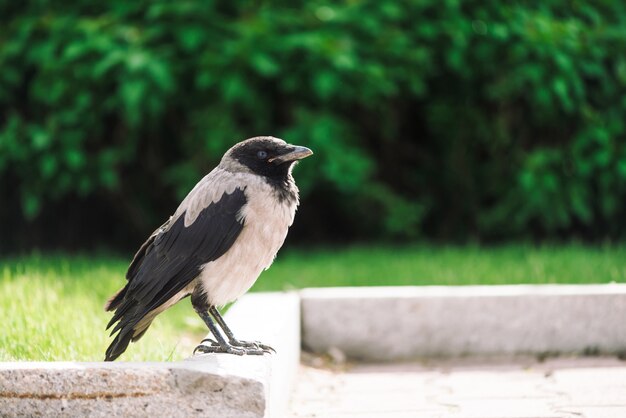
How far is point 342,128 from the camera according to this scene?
7000 millimetres

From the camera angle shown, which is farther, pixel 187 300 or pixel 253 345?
pixel 187 300

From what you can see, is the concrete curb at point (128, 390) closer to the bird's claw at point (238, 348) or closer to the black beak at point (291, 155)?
the bird's claw at point (238, 348)

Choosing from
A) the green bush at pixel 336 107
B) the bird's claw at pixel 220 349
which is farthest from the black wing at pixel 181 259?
the green bush at pixel 336 107

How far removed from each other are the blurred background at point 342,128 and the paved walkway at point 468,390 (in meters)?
0.99

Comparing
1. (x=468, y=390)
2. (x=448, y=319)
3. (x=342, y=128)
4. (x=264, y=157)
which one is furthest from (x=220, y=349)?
(x=342, y=128)

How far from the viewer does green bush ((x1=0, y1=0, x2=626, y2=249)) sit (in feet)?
21.8

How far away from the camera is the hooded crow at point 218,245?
3.28 m

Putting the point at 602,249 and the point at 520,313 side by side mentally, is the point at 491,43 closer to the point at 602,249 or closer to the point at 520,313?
the point at 602,249

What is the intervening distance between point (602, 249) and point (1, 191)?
17.3 ft

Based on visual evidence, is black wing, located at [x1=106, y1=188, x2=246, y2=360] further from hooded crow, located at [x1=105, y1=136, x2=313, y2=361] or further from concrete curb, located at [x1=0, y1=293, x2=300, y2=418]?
concrete curb, located at [x1=0, y1=293, x2=300, y2=418]

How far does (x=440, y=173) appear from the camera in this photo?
8430 mm

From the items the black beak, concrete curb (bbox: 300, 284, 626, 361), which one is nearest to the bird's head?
the black beak

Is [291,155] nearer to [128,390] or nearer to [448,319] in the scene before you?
[128,390]

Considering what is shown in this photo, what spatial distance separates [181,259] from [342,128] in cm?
388
